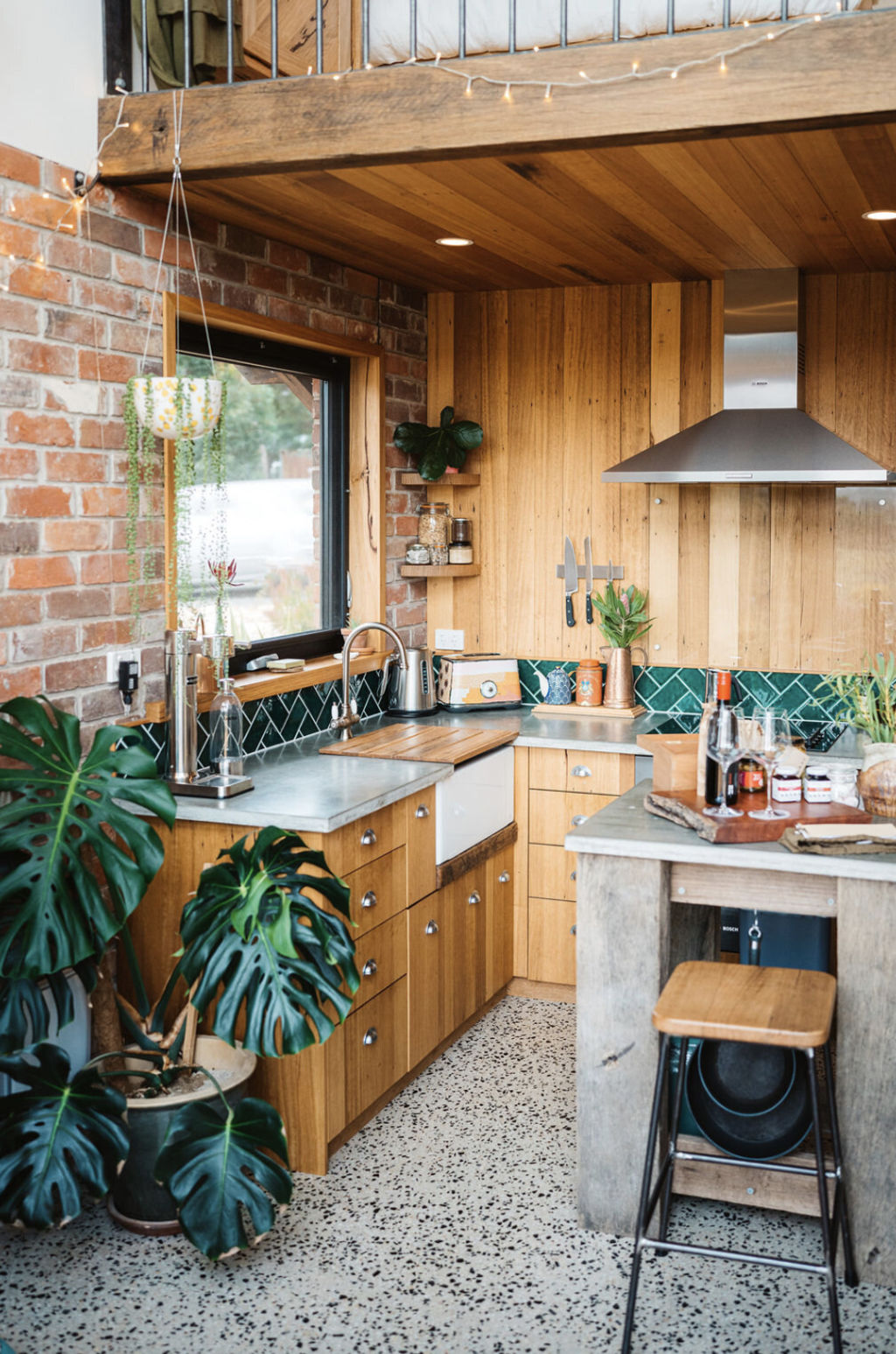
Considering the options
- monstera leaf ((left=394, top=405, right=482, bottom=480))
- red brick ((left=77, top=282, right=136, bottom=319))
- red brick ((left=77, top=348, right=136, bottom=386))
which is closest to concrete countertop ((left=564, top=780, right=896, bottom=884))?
red brick ((left=77, top=348, right=136, bottom=386))

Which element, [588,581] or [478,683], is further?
[588,581]

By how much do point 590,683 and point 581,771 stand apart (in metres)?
0.60

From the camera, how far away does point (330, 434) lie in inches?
181

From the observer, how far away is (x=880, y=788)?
301 cm

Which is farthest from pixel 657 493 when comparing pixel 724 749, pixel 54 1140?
pixel 54 1140

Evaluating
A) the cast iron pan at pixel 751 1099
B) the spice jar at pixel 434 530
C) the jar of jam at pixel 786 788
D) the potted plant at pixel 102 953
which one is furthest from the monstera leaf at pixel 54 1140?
the spice jar at pixel 434 530

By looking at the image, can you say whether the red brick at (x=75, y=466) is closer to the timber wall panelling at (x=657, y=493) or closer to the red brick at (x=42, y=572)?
the red brick at (x=42, y=572)

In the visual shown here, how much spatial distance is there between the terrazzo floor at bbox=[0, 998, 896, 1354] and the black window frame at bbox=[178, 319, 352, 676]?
5.69 feet

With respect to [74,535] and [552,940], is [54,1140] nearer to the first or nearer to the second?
[74,535]

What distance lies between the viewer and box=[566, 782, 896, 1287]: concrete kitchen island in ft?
8.60

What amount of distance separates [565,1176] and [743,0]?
9.34 ft

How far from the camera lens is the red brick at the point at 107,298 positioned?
3107 mm

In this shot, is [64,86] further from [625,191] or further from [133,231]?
[625,191]

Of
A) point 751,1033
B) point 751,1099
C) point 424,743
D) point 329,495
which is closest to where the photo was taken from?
point 751,1033
